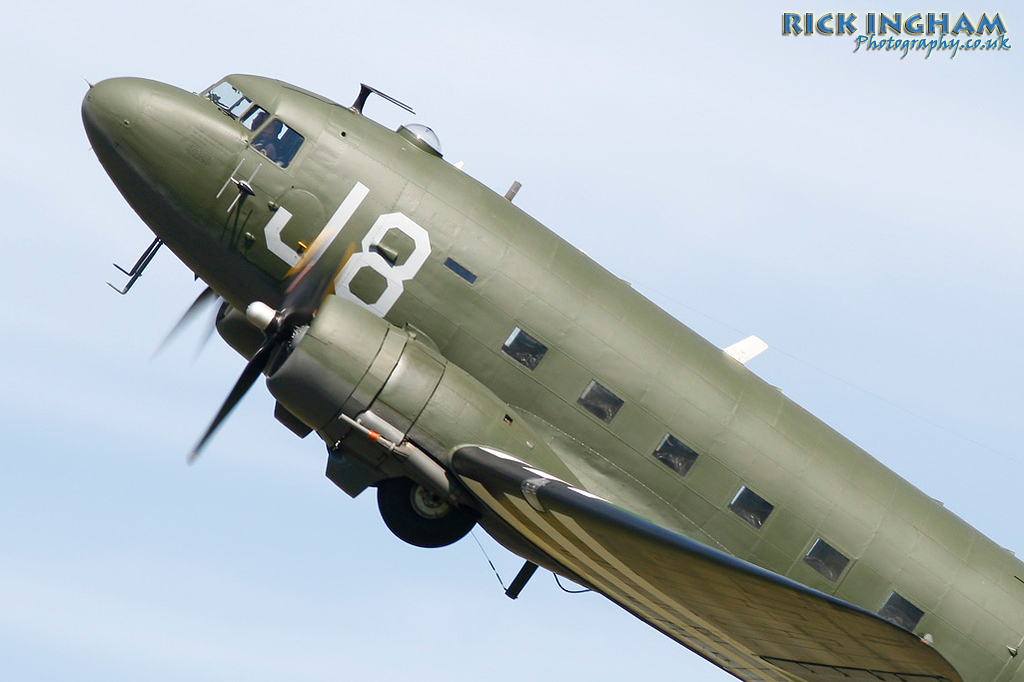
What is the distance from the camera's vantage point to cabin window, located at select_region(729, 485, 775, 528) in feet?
65.6

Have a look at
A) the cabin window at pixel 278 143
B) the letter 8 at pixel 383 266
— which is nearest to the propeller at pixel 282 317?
the letter 8 at pixel 383 266

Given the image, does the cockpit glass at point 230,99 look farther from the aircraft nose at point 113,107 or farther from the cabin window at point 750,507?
the cabin window at point 750,507

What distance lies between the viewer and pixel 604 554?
695 inches

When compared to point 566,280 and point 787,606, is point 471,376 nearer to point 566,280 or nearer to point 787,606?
point 566,280

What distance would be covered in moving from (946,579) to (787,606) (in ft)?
22.0

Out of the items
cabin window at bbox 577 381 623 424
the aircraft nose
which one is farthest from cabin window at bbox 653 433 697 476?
the aircraft nose

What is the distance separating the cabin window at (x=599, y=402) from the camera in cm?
1972

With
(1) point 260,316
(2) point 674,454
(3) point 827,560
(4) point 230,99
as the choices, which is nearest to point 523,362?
(2) point 674,454

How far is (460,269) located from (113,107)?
6007mm

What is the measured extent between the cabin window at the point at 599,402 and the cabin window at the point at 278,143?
229 inches

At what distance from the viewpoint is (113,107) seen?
20.2 meters

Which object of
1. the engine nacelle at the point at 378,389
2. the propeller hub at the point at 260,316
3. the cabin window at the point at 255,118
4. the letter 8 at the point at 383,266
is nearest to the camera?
the engine nacelle at the point at 378,389

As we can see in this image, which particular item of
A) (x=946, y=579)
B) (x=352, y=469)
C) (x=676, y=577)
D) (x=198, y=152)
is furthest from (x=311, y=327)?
(x=946, y=579)

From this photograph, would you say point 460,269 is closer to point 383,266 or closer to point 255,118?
point 383,266
